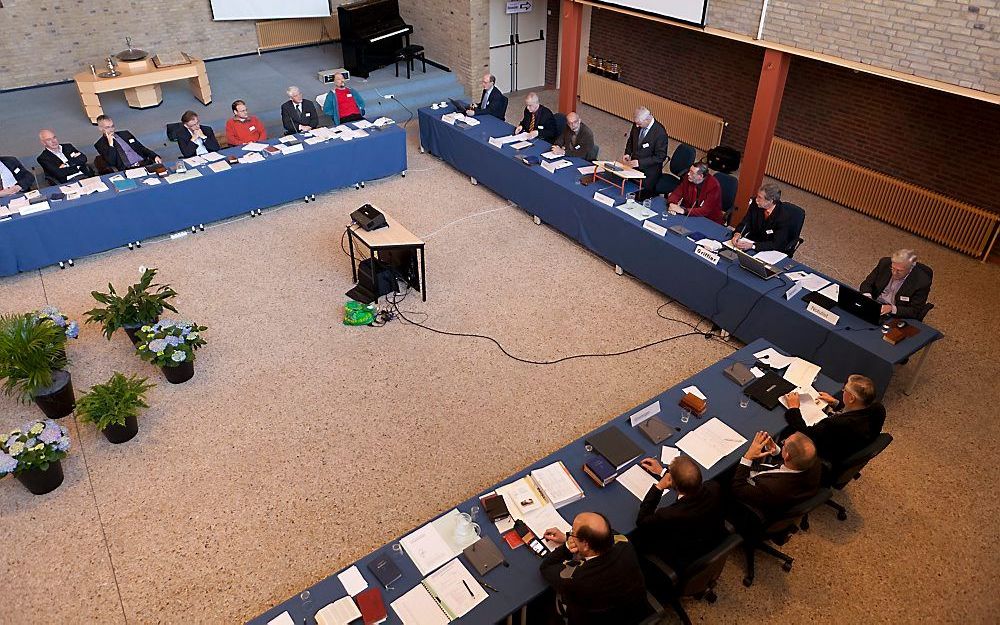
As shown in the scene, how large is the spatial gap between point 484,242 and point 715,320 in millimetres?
3020

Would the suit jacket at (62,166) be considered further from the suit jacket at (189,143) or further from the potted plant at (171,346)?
the potted plant at (171,346)

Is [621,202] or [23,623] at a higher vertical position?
[621,202]

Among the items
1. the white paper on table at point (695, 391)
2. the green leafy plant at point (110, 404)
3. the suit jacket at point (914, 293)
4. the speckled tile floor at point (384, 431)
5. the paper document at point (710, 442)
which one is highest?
the suit jacket at point (914, 293)

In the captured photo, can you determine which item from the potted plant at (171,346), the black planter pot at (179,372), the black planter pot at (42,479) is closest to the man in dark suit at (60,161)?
the potted plant at (171,346)

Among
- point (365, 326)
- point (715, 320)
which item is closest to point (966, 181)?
point (715, 320)

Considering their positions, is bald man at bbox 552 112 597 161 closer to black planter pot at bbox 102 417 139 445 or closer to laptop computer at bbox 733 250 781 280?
laptop computer at bbox 733 250 781 280

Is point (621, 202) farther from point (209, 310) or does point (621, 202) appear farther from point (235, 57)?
point (235, 57)

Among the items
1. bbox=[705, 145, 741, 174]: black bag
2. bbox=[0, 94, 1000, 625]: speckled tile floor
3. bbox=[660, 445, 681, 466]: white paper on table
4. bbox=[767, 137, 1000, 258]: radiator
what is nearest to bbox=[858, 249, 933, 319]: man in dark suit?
bbox=[0, 94, 1000, 625]: speckled tile floor

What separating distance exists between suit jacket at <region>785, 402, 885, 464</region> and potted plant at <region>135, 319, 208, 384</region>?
5.09 meters

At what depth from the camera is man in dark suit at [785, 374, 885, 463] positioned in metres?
4.30

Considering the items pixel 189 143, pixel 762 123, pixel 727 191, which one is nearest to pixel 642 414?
pixel 727 191

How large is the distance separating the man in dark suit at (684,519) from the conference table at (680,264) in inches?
99.2

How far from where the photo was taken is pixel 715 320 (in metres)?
6.64

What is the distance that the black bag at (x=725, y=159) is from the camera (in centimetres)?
991
